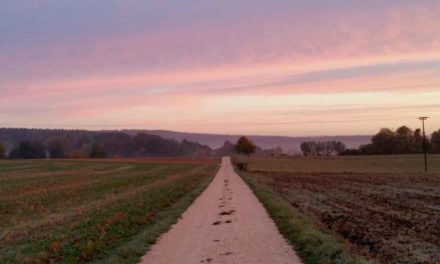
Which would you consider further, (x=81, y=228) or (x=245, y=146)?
(x=245, y=146)

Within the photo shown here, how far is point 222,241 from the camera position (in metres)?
14.5

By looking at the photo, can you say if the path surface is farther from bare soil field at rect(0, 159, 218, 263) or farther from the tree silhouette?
the tree silhouette

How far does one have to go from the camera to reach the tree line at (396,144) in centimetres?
16550

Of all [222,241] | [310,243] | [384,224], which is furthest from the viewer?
[384,224]

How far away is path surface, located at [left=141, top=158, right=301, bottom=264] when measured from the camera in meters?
12.1

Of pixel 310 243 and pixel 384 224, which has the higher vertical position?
pixel 310 243

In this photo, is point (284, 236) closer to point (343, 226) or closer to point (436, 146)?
point (343, 226)

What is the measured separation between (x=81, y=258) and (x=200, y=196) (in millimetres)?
18506

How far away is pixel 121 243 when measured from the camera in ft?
48.0

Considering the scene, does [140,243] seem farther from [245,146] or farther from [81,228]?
[245,146]

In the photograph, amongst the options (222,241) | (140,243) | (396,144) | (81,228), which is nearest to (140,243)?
(140,243)

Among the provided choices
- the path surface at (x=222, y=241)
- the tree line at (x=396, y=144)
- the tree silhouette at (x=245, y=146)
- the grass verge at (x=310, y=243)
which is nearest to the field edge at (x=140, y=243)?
the path surface at (x=222, y=241)

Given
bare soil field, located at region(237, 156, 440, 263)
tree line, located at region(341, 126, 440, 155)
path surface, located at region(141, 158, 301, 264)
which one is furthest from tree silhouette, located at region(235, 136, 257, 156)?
path surface, located at region(141, 158, 301, 264)

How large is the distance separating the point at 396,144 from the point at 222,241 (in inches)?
6445
